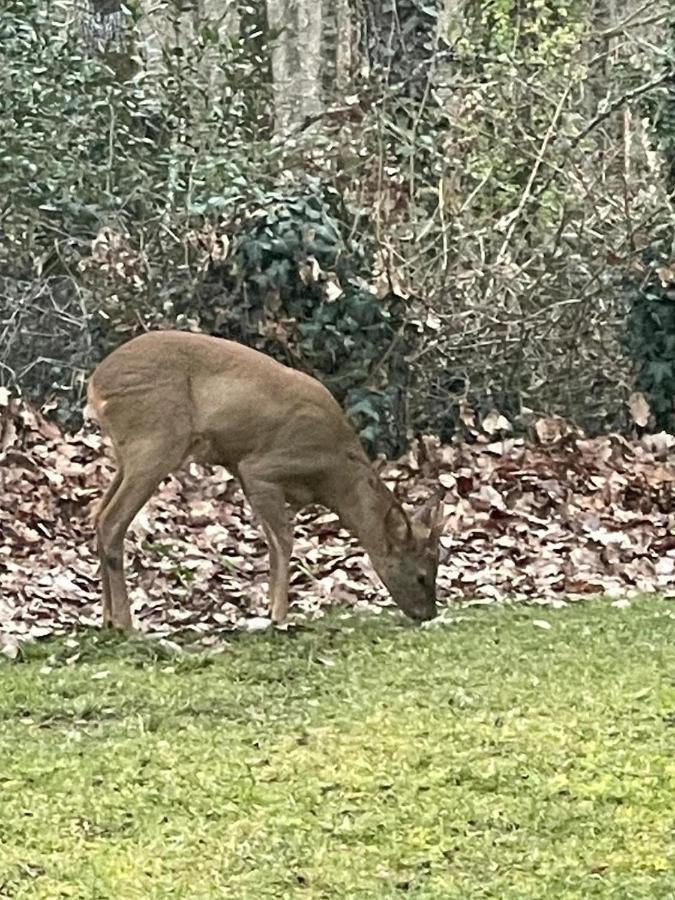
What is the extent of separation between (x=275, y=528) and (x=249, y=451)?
38 cm

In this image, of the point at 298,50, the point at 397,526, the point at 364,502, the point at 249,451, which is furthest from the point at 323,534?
the point at 298,50

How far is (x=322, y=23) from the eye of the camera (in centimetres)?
1783

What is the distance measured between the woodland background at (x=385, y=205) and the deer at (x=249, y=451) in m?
3.87

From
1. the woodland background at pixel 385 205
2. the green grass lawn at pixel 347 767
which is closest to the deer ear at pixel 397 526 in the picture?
the green grass lawn at pixel 347 767

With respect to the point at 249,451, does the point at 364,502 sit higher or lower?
lower

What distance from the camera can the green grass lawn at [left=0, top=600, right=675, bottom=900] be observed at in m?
4.62

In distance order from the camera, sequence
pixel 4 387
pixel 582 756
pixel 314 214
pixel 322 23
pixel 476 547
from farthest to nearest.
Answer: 1. pixel 322 23
2. pixel 4 387
3. pixel 314 214
4. pixel 476 547
5. pixel 582 756

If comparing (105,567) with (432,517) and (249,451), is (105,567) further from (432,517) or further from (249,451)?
(432,517)

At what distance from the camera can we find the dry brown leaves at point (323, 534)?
9.17 m

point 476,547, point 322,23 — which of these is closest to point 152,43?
point 322,23

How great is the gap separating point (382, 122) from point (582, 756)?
30.3ft

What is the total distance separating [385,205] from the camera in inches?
556

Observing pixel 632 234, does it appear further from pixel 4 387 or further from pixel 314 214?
pixel 4 387

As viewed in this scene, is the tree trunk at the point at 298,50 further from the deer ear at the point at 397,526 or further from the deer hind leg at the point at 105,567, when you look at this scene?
the deer hind leg at the point at 105,567
